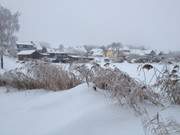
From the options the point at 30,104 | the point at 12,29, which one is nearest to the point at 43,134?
the point at 30,104

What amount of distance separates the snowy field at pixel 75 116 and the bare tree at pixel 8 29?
22.4m

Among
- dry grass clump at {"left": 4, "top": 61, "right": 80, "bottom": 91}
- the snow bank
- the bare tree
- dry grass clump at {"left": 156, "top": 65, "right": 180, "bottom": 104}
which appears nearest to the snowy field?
the snow bank

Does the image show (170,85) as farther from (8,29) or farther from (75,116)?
(8,29)

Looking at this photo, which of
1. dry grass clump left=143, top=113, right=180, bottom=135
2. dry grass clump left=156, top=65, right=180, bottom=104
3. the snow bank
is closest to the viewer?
dry grass clump left=143, top=113, right=180, bottom=135

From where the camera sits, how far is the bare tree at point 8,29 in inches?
962

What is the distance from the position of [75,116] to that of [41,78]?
4.89 ft

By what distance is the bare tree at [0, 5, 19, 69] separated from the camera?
24.4 metres

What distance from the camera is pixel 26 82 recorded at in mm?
3254

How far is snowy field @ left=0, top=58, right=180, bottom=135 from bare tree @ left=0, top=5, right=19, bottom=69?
22.4 m

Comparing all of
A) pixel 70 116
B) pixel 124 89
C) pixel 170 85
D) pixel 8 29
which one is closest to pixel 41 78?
pixel 70 116

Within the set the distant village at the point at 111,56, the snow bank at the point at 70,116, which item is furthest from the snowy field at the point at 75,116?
the distant village at the point at 111,56

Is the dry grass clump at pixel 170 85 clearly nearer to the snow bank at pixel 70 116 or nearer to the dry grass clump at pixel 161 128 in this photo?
the snow bank at pixel 70 116

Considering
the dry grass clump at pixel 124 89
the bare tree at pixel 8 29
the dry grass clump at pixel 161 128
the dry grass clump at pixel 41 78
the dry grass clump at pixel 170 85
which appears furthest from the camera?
the bare tree at pixel 8 29

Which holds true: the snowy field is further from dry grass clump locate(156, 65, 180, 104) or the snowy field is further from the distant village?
the distant village
